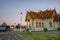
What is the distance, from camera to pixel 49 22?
175ft

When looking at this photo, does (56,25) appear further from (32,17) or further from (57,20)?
(32,17)

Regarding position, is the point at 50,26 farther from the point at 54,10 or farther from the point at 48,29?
the point at 54,10

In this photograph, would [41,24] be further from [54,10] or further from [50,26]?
[54,10]

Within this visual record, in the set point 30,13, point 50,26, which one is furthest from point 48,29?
point 30,13

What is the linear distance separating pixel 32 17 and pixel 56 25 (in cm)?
823

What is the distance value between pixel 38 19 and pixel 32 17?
213cm

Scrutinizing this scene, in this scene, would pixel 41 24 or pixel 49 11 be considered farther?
pixel 49 11

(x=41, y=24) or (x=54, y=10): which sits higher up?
(x=54, y=10)

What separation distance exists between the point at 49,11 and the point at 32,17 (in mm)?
6661

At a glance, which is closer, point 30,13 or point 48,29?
point 48,29

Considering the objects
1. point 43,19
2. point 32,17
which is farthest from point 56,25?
point 32,17

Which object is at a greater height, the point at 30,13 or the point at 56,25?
the point at 30,13

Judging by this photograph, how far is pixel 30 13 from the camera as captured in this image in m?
56.4

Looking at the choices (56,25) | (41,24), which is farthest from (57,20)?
(41,24)
